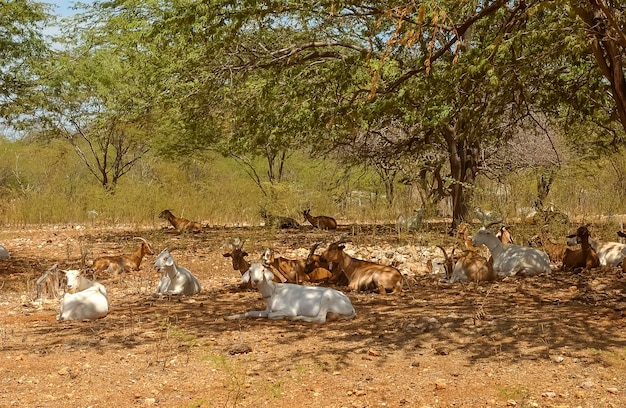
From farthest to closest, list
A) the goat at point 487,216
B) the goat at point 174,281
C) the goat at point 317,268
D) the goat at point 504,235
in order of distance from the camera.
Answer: the goat at point 487,216 → the goat at point 504,235 → the goat at point 317,268 → the goat at point 174,281

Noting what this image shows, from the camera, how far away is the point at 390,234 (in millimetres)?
15852

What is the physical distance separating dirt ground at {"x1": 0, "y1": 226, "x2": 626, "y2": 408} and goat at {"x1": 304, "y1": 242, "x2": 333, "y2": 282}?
3.98 ft

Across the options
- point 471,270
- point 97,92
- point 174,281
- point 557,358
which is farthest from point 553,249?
point 97,92

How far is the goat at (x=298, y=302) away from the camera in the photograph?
7551mm

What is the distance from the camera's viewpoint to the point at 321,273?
34.5 ft

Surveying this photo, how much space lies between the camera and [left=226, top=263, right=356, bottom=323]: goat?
7.55m

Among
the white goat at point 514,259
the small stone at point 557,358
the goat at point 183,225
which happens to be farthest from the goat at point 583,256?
the goat at point 183,225

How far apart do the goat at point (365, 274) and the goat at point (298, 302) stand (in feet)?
5.21

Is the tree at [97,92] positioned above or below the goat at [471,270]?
above

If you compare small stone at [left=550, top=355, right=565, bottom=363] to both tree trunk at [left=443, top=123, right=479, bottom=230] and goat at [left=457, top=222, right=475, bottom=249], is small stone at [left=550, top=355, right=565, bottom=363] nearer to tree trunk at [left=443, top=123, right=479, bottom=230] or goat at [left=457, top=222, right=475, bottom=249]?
goat at [left=457, top=222, right=475, bottom=249]

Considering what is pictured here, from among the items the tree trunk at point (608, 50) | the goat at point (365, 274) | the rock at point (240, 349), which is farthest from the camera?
the goat at point (365, 274)

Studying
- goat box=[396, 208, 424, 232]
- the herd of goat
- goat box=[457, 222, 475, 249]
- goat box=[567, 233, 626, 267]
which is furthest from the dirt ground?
goat box=[396, 208, 424, 232]

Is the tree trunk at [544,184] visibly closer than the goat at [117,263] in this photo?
No

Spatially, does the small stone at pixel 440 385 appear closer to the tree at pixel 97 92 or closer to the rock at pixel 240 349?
the rock at pixel 240 349
